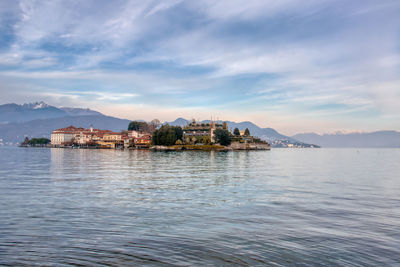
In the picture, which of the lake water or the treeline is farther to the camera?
the treeline

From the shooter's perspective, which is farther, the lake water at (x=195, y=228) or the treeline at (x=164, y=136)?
the treeline at (x=164, y=136)

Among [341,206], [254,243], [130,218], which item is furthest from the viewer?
[341,206]

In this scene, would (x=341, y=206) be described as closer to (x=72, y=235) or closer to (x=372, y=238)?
(x=372, y=238)

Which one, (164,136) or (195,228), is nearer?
(195,228)

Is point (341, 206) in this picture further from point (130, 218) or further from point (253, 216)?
point (130, 218)

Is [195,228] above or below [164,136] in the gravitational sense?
below

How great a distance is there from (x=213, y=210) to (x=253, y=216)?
2.54 m

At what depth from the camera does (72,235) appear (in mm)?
Result: 13227

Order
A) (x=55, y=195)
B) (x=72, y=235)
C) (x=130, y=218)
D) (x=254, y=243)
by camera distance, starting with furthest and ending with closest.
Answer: (x=55, y=195), (x=130, y=218), (x=72, y=235), (x=254, y=243)

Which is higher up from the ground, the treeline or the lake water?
the treeline

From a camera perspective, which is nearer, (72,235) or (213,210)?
Answer: (72,235)

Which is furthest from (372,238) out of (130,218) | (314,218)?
(130,218)

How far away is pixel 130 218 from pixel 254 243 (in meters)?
6.96

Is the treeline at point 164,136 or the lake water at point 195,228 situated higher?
the treeline at point 164,136
